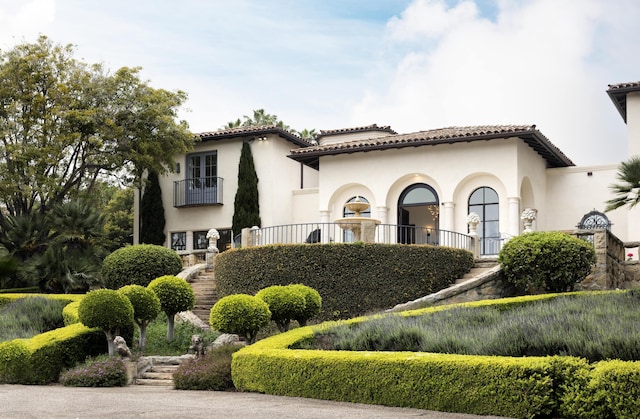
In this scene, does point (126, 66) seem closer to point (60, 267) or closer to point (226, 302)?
point (60, 267)

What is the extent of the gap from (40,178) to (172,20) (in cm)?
1354

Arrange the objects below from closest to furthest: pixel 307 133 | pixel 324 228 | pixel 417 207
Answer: pixel 324 228, pixel 417 207, pixel 307 133

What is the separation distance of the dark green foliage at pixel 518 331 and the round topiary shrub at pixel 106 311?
3857mm

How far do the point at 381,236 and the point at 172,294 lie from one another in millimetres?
10889

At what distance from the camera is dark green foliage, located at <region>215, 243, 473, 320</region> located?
20.3m

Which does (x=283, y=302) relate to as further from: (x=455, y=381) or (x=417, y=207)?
(x=417, y=207)

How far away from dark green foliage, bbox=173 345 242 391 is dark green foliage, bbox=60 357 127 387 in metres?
1.21

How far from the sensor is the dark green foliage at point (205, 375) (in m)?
13.9

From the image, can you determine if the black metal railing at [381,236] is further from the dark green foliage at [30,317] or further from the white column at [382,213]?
the dark green foliage at [30,317]

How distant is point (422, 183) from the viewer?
1101 inches

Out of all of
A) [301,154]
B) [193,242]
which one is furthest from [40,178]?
[301,154]

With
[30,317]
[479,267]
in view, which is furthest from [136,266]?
[479,267]

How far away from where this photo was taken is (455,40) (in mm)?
17203

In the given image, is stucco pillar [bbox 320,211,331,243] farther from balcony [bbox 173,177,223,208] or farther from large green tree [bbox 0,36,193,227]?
large green tree [bbox 0,36,193,227]
